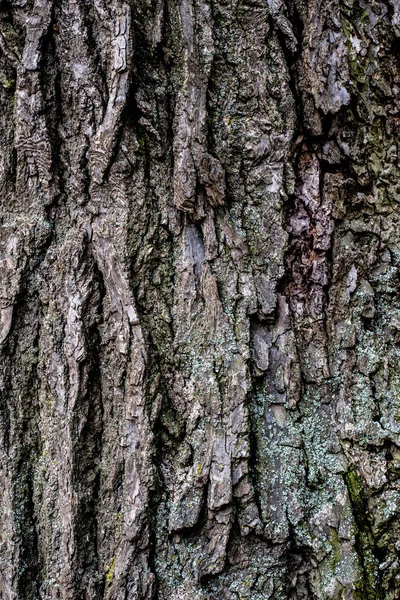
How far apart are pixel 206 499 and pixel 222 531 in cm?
9

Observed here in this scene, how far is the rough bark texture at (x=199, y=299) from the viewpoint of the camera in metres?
1.33

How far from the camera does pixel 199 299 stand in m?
1.39

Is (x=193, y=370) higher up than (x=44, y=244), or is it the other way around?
(x=44, y=244)

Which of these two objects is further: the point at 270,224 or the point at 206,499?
the point at 270,224

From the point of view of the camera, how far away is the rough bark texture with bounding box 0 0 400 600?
1.33 m

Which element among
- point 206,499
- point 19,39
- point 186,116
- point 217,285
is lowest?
point 206,499

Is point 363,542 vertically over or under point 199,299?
under

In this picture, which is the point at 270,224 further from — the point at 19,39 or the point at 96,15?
the point at 19,39

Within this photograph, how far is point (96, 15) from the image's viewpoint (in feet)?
4.47

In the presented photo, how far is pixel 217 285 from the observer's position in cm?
139

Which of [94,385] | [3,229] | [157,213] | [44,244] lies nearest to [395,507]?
[94,385]

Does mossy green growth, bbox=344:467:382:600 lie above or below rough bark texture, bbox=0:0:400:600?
below

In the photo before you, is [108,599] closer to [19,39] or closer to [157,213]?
[157,213]

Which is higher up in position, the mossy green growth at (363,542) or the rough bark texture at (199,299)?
the rough bark texture at (199,299)
